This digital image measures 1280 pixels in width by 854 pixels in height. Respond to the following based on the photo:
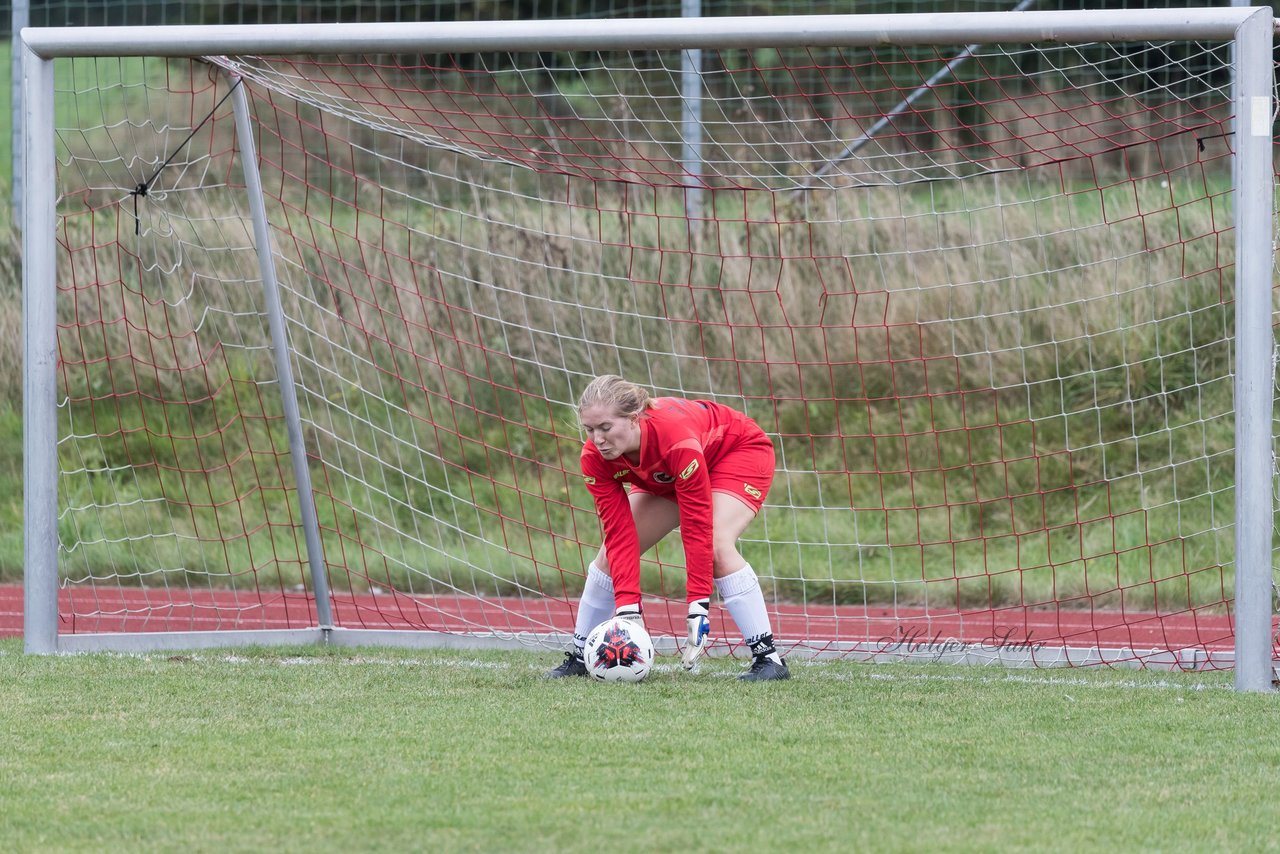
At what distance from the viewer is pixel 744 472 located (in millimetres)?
5562

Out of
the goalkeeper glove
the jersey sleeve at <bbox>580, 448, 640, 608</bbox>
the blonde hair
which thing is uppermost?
the blonde hair

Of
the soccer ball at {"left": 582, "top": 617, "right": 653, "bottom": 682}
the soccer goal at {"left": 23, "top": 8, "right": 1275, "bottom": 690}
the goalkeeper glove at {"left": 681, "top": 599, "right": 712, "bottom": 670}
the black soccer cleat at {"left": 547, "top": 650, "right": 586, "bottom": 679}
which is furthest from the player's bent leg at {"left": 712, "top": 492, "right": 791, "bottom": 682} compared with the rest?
the soccer goal at {"left": 23, "top": 8, "right": 1275, "bottom": 690}

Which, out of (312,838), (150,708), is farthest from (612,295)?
(312,838)

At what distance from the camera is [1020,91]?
39.7 ft

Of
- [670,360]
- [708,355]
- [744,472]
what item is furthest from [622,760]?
[708,355]

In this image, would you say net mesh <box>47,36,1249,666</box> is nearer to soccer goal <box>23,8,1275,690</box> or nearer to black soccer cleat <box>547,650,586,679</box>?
soccer goal <box>23,8,1275,690</box>

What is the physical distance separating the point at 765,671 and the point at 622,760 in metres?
1.44

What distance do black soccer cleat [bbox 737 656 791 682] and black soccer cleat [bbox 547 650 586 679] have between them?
0.57 m

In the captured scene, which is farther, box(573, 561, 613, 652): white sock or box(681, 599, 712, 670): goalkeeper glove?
box(573, 561, 613, 652): white sock

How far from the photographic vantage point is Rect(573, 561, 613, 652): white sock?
553 cm

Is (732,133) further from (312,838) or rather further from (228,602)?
(312,838)

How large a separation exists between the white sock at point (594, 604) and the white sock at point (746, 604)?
1.38 ft

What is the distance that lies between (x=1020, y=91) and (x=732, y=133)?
242 cm

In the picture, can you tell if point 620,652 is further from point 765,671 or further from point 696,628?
point 765,671
